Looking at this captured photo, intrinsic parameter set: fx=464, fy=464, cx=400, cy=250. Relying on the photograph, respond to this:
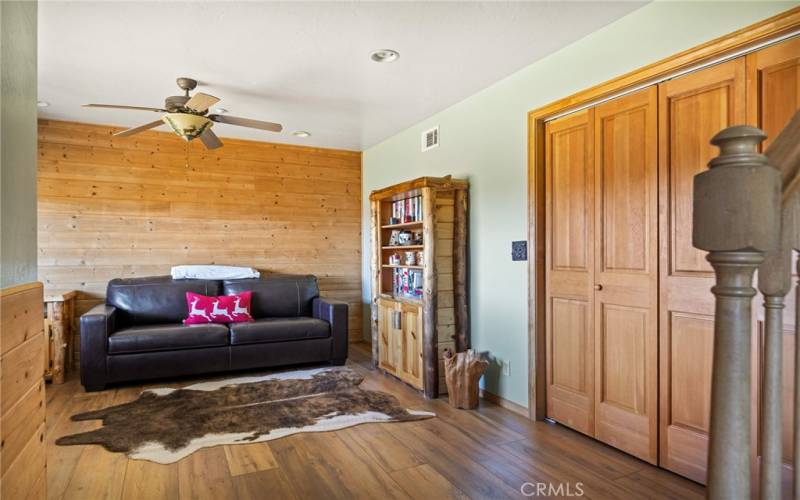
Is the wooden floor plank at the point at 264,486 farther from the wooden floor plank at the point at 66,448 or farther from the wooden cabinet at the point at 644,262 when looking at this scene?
the wooden cabinet at the point at 644,262

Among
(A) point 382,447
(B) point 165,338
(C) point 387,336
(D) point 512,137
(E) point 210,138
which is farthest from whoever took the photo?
(C) point 387,336

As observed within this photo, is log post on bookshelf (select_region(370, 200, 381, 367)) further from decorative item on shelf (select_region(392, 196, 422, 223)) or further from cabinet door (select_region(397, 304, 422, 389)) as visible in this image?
cabinet door (select_region(397, 304, 422, 389))

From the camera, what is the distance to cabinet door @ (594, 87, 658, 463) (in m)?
2.50

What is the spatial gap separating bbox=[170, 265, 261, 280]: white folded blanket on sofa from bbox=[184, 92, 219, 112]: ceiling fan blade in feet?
7.44

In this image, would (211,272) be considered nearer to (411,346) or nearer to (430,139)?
(411,346)

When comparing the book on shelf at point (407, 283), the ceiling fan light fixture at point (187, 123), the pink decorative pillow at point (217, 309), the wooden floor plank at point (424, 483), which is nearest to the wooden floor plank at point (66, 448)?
the pink decorative pillow at point (217, 309)

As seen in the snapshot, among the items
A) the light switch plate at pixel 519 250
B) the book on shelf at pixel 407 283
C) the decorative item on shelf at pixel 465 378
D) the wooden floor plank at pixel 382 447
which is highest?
the light switch plate at pixel 519 250

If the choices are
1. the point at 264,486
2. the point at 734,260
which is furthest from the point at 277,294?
the point at 734,260

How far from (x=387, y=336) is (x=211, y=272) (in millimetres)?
2121

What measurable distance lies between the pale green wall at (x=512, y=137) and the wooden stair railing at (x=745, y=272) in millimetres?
1833

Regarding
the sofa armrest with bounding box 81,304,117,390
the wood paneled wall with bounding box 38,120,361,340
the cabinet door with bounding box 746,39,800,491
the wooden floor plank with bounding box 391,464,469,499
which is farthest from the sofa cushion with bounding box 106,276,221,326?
the cabinet door with bounding box 746,39,800,491

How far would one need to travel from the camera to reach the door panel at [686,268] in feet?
7.32

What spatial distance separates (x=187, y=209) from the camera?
17.0ft

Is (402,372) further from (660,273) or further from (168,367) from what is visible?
(660,273)
